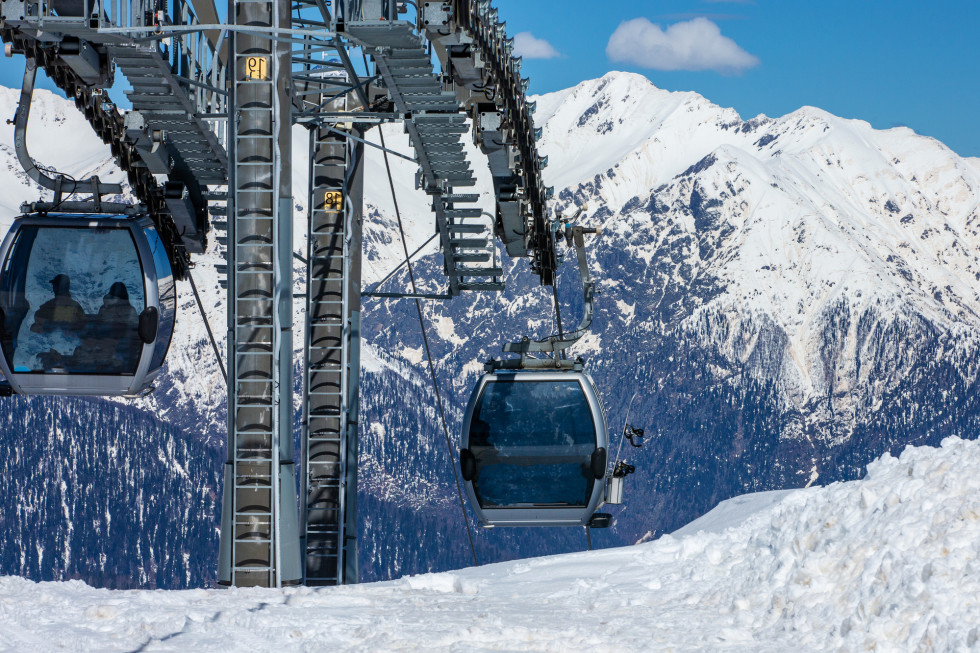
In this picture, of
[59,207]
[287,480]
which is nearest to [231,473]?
[287,480]

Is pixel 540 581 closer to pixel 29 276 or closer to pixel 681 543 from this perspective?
pixel 681 543

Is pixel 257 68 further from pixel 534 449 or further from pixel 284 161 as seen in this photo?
pixel 534 449

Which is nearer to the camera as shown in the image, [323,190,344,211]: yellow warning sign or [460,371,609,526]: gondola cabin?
[460,371,609,526]: gondola cabin

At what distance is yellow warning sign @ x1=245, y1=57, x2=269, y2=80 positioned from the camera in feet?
47.1

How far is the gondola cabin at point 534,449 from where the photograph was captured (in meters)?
18.1

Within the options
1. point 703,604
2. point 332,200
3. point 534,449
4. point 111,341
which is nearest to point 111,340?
point 111,341

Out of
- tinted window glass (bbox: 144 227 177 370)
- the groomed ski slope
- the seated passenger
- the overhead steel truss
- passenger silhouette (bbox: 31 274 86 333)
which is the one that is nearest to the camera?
the groomed ski slope

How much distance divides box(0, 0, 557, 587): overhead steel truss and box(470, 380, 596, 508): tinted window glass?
2513 millimetres

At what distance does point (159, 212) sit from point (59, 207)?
12.8 ft

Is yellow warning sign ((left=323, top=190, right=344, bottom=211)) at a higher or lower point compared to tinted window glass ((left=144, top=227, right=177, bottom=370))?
higher

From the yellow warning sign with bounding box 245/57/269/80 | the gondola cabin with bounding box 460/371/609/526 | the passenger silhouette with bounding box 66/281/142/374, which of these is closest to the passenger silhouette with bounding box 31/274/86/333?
the passenger silhouette with bounding box 66/281/142/374

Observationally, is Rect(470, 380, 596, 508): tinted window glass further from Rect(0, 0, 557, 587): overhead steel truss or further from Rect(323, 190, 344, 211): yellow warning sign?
Rect(323, 190, 344, 211): yellow warning sign

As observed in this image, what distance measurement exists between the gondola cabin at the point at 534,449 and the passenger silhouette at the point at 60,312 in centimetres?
493

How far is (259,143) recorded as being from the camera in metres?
14.2
